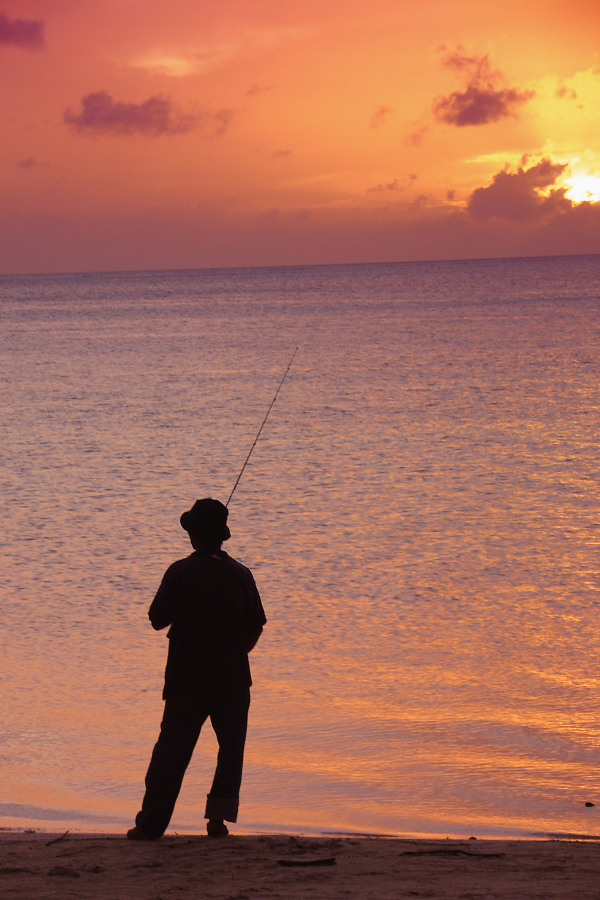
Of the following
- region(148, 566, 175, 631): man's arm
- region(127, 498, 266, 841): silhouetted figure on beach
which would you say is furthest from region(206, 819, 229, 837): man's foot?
region(148, 566, 175, 631): man's arm

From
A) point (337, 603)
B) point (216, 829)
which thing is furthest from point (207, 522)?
point (337, 603)

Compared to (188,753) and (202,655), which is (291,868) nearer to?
(188,753)

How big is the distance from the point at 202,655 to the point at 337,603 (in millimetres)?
5481

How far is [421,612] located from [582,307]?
7009 cm

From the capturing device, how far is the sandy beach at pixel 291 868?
3.74m

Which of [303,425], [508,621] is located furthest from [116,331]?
[508,621]

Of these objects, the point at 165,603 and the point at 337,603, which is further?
the point at 337,603

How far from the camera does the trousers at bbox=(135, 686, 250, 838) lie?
175 inches

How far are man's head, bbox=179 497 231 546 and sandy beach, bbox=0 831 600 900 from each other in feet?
3.97

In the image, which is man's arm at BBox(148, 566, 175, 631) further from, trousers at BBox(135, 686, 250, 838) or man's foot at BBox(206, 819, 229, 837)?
man's foot at BBox(206, 819, 229, 837)

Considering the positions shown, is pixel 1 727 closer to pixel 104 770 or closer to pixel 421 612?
pixel 104 770

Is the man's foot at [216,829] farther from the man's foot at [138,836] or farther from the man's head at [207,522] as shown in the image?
Result: the man's head at [207,522]

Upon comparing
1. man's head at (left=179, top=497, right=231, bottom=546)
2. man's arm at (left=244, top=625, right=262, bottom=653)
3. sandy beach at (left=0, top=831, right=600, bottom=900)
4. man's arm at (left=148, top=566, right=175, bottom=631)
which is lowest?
sandy beach at (left=0, top=831, right=600, bottom=900)

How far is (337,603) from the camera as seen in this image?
984 cm
